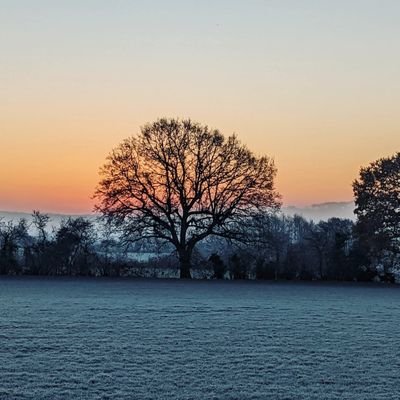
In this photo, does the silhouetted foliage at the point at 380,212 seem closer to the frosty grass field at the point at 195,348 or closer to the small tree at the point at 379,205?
the small tree at the point at 379,205

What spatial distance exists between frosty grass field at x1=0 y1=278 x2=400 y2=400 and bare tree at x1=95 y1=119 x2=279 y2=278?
41.2 ft

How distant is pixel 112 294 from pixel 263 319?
319 inches

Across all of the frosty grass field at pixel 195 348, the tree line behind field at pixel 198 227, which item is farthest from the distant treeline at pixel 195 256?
the frosty grass field at pixel 195 348

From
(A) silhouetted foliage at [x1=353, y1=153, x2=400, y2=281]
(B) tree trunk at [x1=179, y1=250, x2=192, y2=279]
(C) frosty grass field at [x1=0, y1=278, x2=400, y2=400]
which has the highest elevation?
(A) silhouetted foliage at [x1=353, y1=153, x2=400, y2=281]

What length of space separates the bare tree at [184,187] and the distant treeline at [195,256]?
88cm

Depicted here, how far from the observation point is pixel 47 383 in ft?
23.9

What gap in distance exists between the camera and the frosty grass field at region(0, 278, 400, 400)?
7164mm

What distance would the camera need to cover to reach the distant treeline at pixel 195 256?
101 feet

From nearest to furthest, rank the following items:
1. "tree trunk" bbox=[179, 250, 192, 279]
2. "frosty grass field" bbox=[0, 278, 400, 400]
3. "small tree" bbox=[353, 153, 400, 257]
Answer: "frosty grass field" bbox=[0, 278, 400, 400] < "small tree" bbox=[353, 153, 400, 257] < "tree trunk" bbox=[179, 250, 192, 279]

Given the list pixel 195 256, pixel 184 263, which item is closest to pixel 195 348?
pixel 184 263

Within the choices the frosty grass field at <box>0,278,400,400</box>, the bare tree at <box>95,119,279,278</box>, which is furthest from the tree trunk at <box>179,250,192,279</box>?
the frosty grass field at <box>0,278,400,400</box>

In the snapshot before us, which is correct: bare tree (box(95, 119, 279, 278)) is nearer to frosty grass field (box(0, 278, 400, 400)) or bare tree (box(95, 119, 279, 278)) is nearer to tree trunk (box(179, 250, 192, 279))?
tree trunk (box(179, 250, 192, 279))

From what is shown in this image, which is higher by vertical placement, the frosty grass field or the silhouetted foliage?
the silhouetted foliage

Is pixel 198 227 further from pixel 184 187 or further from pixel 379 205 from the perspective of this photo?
pixel 379 205
